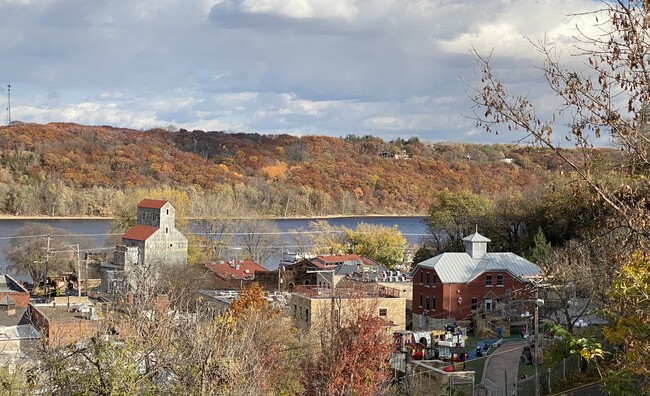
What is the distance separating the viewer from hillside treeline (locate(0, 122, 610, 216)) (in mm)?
152538

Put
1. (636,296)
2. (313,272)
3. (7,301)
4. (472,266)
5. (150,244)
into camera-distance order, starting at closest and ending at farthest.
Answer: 1. (636,296)
2. (7,301)
3. (472,266)
4. (313,272)
5. (150,244)

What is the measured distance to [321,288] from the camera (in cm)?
4553

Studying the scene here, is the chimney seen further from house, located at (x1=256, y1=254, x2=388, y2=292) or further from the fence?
the fence

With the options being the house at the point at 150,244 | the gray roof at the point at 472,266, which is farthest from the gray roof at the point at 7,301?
the gray roof at the point at 472,266

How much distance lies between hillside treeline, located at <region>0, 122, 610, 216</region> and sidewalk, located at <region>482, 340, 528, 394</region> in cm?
11173

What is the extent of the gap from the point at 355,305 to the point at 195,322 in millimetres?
17654

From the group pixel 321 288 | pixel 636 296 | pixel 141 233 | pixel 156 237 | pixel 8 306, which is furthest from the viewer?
pixel 141 233

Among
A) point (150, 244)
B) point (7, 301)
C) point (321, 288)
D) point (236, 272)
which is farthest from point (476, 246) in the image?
point (150, 244)

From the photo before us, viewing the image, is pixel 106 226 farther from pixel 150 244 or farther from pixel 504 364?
pixel 504 364

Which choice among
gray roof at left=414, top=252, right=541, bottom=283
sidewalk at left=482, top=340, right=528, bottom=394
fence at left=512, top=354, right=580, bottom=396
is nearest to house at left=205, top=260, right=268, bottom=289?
Result: gray roof at left=414, top=252, right=541, bottom=283

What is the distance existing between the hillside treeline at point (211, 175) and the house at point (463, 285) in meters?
98.7

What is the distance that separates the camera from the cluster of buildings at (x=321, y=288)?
36969mm

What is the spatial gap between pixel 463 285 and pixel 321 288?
7406 millimetres

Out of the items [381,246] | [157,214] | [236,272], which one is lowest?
[236,272]
